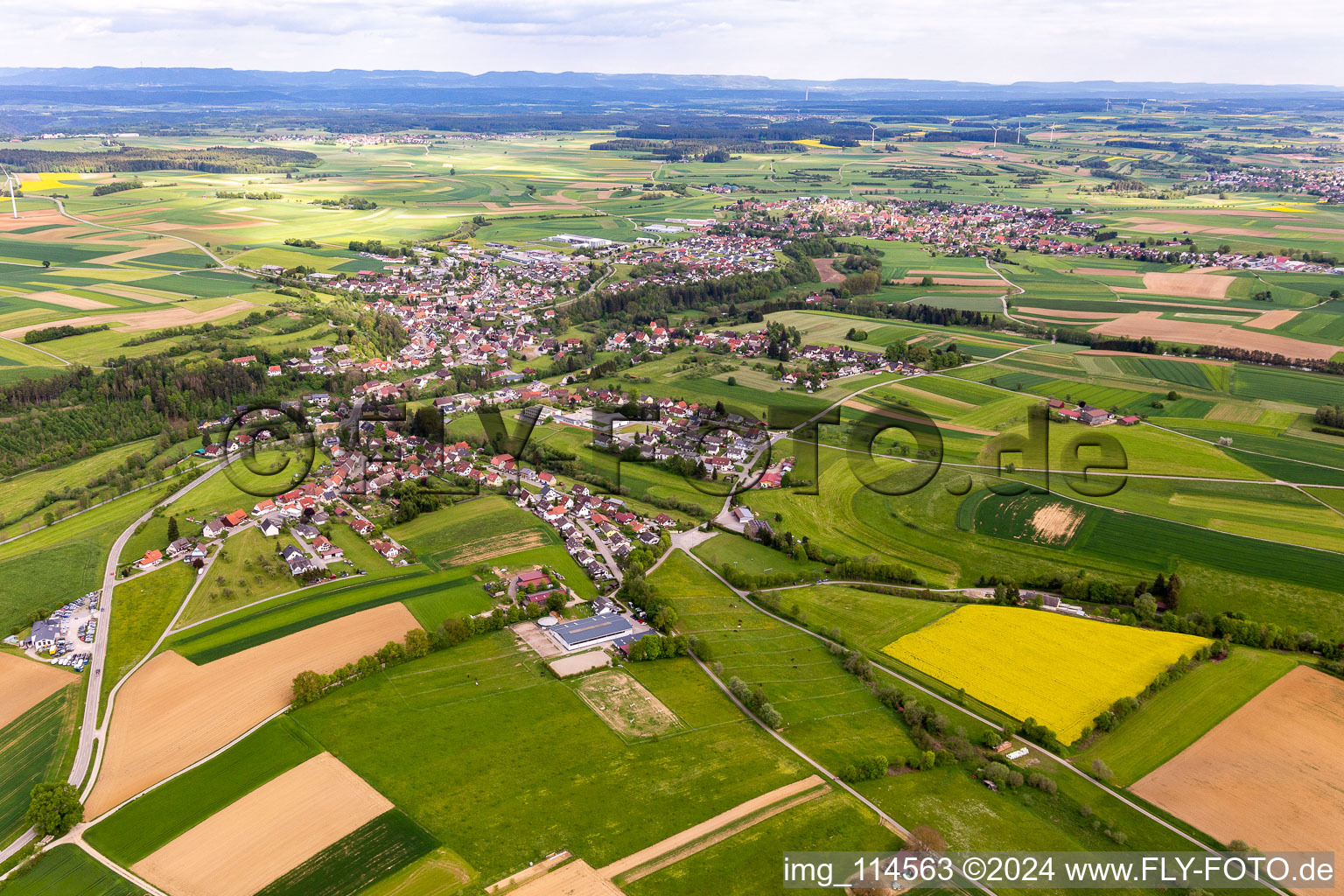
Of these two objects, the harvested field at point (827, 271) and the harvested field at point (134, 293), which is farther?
the harvested field at point (827, 271)

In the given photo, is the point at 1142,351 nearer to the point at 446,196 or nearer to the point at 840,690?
the point at 840,690

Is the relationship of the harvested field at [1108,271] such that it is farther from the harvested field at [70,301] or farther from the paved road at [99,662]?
the harvested field at [70,301]

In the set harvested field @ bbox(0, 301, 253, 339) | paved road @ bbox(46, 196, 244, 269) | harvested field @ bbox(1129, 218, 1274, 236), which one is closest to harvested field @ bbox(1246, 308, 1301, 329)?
harvested field @ bbox(1129, 218, 1274, 236)

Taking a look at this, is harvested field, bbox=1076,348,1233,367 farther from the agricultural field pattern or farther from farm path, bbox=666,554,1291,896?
farm path, bbox=666,554,1291,896

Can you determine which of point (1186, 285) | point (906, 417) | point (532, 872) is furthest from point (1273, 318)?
point (532, 872)

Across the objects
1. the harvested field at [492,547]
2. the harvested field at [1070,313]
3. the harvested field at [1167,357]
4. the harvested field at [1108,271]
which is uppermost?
the harvested field at [1108,271]

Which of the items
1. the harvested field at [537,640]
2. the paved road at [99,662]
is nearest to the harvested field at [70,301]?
the paved road at [99,662]

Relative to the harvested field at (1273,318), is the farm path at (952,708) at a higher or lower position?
lower

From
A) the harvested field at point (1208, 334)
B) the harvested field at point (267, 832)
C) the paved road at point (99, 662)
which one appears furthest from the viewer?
the harvested field at point (1208, 334)
